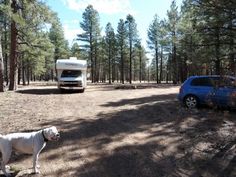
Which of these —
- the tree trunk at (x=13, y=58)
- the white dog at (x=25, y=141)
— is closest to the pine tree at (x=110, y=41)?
the tree trunk at (x=13, y=58)

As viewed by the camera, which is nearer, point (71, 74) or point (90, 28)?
point (71, 74)

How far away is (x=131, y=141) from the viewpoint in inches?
424

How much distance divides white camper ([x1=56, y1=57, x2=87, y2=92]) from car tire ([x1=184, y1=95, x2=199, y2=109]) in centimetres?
1271

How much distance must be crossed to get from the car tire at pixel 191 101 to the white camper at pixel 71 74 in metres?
12.7

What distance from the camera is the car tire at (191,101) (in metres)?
17.3

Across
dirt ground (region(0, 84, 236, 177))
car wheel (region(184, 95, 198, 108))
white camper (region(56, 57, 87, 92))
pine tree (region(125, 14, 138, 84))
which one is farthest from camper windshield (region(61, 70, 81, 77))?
pine tree (region(125, 14, 138, 84))

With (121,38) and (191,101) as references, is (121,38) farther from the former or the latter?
(191,101)

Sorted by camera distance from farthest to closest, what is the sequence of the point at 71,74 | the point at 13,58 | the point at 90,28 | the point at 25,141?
1. the point at 90,28
2. the point at 71,74
3. the point at 13,58
4. the point at 25,141

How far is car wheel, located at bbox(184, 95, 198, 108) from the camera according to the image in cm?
1728

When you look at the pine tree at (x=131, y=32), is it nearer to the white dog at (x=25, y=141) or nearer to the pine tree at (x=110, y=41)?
the pine tree at (x=110, y=41)

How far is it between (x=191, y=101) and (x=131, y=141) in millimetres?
7464

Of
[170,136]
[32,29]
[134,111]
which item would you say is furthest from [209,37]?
[32,29]

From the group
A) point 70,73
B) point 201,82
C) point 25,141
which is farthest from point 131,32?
point 25,141

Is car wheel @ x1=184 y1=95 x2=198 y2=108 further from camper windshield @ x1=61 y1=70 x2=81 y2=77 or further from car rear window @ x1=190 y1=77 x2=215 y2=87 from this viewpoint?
camper windshield @ x1=61 y1=70 x2=81 y2=77
